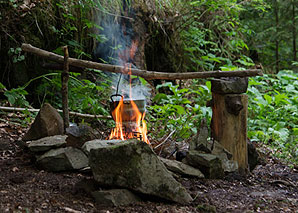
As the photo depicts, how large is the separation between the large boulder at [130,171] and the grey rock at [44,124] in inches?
55.9

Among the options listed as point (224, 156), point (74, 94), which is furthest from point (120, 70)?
point (74, 94)

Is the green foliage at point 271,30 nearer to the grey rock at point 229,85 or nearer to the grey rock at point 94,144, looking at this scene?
the grey rock at point 229,85

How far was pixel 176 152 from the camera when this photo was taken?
12.9 feet

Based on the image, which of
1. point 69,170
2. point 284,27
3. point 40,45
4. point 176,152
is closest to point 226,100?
point 176,152

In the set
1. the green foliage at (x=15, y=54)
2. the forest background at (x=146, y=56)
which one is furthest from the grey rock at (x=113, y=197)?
the green foliage at (x=15, y=54)

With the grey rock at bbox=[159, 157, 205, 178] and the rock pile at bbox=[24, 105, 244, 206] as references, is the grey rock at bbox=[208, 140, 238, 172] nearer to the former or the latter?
the rock pile at bbox=[24, 105, 244, 206]

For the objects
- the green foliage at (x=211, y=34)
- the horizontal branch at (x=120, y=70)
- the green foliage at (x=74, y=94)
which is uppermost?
the green foliage at (x=211, y=34)

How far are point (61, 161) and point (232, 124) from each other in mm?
1965

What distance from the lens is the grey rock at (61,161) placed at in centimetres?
324

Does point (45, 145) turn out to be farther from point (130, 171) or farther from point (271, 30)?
point (271, 30)

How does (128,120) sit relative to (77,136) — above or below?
above

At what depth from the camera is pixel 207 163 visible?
3.54m

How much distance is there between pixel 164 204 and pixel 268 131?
149 inches

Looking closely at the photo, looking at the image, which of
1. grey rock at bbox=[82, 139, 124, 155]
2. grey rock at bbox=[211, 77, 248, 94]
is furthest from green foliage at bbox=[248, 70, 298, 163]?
grey rock at bbox=[82, 139, 124, 155]
